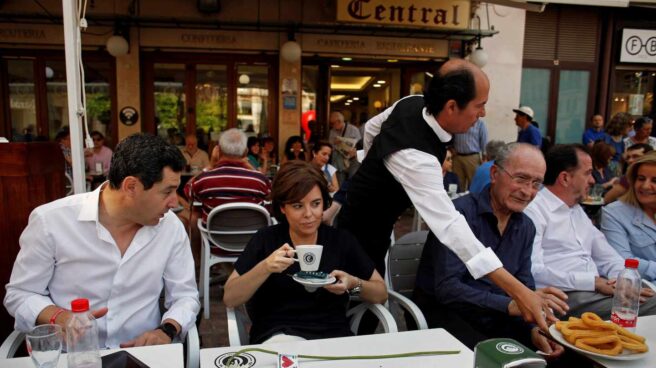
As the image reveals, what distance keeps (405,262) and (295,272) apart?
2.72ft

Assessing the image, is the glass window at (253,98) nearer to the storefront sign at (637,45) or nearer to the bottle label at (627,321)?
the storefront sign at (637,45)

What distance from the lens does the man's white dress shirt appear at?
1.87 m

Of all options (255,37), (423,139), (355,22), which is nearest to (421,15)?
(355,22)

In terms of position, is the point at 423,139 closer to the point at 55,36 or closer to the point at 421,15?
the point at 421,15

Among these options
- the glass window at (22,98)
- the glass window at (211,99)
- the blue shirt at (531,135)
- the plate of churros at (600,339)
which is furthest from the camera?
the glass window at (211,99)

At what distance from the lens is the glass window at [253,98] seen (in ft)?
30.4

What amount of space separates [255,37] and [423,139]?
740 centimetres

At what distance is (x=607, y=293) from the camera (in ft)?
8.65

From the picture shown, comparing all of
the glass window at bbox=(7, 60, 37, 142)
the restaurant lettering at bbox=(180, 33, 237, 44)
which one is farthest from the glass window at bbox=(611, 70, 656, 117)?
the glass window at bbox=(7, 60, 37, 142)

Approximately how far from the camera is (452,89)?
6.83ft

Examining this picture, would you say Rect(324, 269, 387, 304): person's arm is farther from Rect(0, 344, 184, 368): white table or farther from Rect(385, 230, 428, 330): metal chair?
Rect(0, 344, 184, 368): white table

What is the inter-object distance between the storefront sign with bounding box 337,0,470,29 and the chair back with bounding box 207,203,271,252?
16.8 ft

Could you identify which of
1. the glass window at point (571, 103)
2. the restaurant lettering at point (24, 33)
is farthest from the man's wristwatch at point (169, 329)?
the glass window at point (571, 103)

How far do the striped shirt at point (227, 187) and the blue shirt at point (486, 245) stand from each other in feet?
6.20
